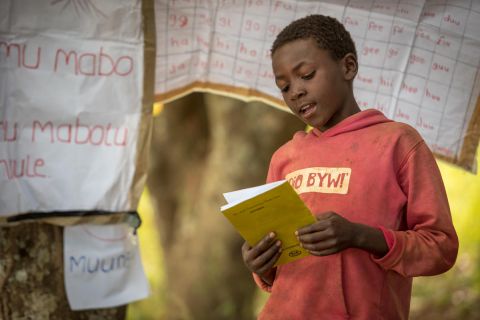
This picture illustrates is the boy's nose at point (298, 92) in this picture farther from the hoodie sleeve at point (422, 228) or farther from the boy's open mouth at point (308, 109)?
the hoodie sleeve at point (422, 228)

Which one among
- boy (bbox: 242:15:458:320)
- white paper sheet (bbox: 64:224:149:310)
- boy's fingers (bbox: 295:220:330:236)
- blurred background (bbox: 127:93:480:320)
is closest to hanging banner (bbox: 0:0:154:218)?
white paper sheet (bbox: 64:224:149:310)

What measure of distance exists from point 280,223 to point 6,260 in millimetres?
1297

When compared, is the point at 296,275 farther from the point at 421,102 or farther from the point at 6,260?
the point at 6,260

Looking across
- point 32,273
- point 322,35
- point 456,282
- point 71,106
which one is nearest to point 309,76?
point 322,35

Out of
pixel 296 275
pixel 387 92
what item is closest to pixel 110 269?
pixel 296 275

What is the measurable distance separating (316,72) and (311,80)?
3 cm

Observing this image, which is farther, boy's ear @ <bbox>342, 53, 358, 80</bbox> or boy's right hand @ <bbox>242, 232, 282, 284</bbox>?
boy's ear @ <bbox>342, 53, 358, 80</bbox>

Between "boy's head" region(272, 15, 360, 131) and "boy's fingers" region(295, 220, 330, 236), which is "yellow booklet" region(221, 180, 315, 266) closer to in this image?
"boy's fingers" region(295, 220, 330, 236)

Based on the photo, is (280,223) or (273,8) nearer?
(280,223)

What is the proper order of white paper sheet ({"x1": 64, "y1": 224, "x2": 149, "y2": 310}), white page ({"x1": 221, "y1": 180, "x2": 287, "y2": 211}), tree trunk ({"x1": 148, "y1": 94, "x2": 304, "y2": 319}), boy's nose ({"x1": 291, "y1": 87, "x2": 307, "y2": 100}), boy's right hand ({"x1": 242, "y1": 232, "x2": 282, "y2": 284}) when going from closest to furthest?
white page ({"x1": 221, "y1": 180, "x2": 287, "y2": 211}) < boy's right hand ({"x1": 242, "y1": 232, "x2": 282, "y2": 284}) < boy's nose ({"x1": 291, "y1": 87, "x2": 307, "y2": 100}) < white paper sheet ({"x1": 64, "y1": 224, "x2": 149, "y2": 310}) < tree trunk ({"x1": 148, "y1": 94, "x2": 304, "y2": 319})

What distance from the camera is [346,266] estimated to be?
174 centimetres

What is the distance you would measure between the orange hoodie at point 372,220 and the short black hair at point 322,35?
0.75ft

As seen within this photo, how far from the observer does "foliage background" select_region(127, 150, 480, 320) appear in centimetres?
737

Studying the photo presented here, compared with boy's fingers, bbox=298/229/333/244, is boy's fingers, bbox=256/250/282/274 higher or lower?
lower
